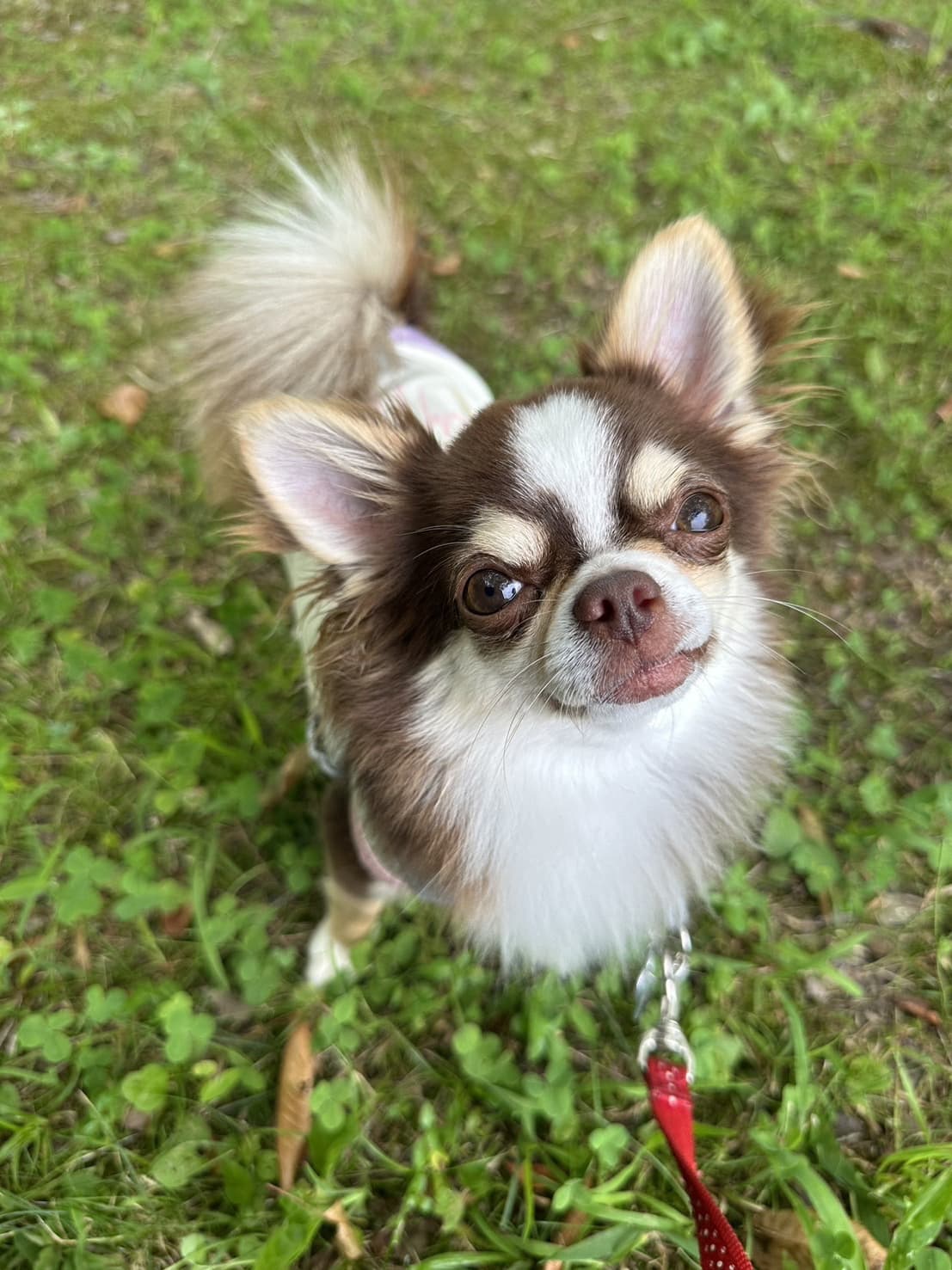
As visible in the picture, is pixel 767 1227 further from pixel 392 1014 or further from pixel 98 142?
pixel 98 142

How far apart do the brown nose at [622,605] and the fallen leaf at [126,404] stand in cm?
243

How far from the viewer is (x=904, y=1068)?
205 centimetres

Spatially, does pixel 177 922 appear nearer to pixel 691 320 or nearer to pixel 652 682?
pixel 652 682

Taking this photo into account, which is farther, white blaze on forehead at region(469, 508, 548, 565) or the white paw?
the white paw

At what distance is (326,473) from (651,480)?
2.10 feet

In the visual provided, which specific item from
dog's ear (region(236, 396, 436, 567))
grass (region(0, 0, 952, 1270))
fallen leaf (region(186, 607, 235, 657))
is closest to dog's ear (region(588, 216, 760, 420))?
dog's ear (region(236, 396, 436, 567))

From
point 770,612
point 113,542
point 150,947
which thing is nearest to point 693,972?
point 770,612

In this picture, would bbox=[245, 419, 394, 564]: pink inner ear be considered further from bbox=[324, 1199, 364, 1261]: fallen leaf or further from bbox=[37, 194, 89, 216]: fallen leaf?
bbox=[37, 194, 89, 216]: fallen leaf

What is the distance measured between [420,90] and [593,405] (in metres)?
3.25

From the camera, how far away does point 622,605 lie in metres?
1.35

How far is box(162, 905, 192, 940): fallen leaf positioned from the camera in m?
2.29

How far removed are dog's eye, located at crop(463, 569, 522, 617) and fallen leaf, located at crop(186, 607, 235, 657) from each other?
1418 millimetres

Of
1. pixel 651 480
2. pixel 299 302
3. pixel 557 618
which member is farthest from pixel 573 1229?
pixel 299 302

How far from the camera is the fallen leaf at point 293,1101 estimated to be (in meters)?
1.92
